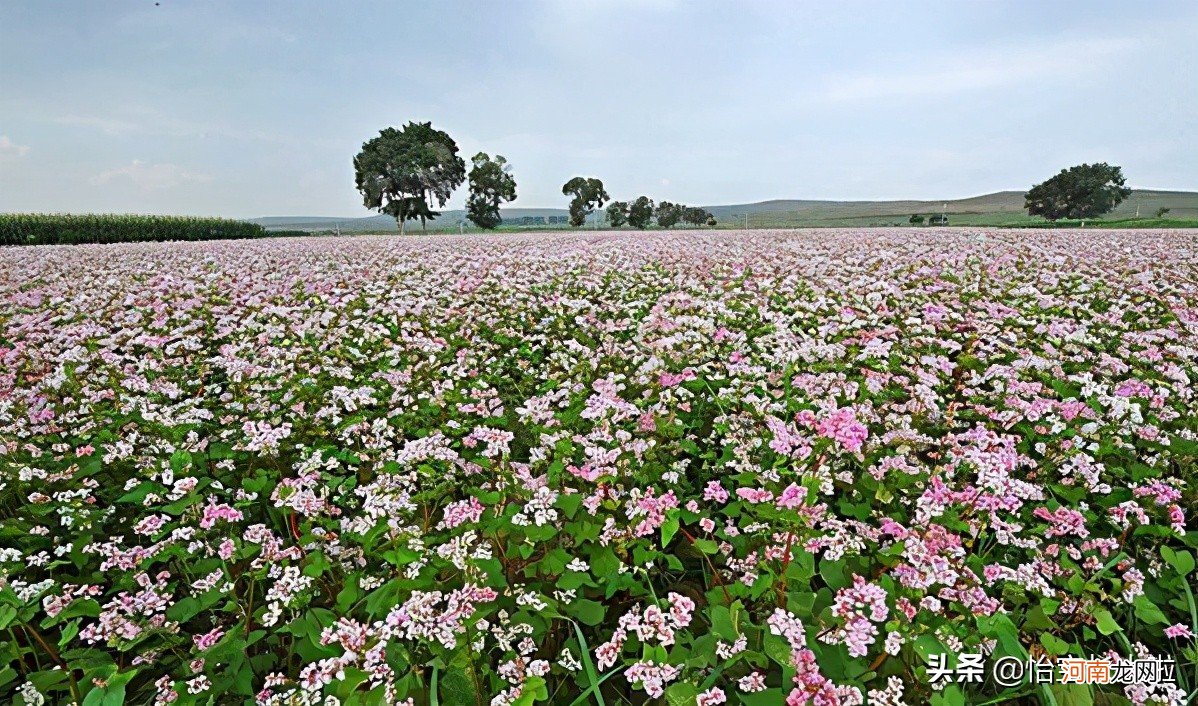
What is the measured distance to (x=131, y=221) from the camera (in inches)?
1399

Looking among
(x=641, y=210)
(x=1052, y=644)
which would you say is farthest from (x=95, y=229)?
(x=641, y=210)

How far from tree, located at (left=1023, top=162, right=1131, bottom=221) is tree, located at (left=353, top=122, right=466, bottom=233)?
2873 inches

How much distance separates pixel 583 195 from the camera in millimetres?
97750

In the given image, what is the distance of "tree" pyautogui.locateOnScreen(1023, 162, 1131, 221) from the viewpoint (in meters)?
72.9

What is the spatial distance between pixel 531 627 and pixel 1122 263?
40.0ft

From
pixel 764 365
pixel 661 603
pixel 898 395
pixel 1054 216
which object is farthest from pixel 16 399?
pixel 1054 216

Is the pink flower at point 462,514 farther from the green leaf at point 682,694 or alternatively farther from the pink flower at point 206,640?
the green leaf at point 682,694

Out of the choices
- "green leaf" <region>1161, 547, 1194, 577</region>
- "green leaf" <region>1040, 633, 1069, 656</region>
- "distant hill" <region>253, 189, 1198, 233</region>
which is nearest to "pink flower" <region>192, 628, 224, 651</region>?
"green leaf" <region>1040, 633, 1069, 656</region>

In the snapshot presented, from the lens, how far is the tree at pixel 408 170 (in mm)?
63844

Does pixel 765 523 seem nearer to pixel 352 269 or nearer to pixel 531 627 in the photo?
pixel 531 627

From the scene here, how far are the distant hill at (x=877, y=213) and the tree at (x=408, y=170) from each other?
522 centimetres

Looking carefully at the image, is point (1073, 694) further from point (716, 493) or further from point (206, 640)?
point (206, 640)

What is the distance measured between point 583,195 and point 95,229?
236ft

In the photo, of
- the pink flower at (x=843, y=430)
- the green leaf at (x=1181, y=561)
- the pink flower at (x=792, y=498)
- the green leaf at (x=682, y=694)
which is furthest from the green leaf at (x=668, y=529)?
the green leaf at (x=1181, y=561)
